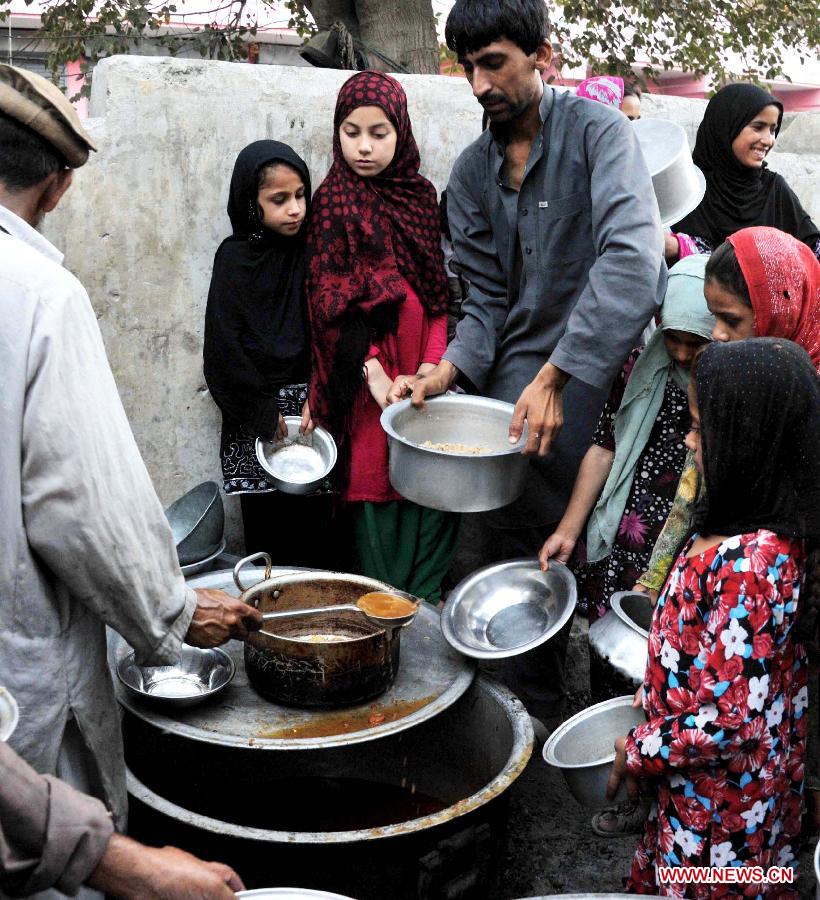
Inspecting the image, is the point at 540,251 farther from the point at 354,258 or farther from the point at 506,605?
the point at 506,605

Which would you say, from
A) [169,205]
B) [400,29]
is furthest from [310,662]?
[400,29]

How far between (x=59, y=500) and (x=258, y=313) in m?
2.24

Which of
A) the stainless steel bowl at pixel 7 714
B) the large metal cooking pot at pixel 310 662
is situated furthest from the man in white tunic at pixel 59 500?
the large metal cooking pot at pixel 310 662

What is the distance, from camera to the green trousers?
163 inches

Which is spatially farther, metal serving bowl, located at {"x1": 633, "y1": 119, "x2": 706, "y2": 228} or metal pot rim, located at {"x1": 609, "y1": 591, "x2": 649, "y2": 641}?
metal serving bowl, located at {"x1": 633, "y1": 119, "x2": 706, "y2": 228}

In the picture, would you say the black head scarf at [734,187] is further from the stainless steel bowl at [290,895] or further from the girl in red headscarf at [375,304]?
the stainless steel bowl at [290,895]

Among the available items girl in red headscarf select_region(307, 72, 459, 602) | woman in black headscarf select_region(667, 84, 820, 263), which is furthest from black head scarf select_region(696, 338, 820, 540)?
woman in black headscarf select_region(667, 84, 820, 263)

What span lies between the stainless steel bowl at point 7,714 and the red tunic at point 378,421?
260cm

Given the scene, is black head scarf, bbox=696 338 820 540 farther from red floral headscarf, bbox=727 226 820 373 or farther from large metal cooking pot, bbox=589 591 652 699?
large metal cooking pot, bbox=589 591 652 699

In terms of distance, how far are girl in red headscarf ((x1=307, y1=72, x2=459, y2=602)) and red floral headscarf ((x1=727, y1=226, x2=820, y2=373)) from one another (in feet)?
5.22

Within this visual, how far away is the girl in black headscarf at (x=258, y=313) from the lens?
3961 mm

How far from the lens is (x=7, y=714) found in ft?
4.93

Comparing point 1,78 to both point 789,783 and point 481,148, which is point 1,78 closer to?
point 481,148

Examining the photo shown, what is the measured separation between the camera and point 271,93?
429 centimetres
